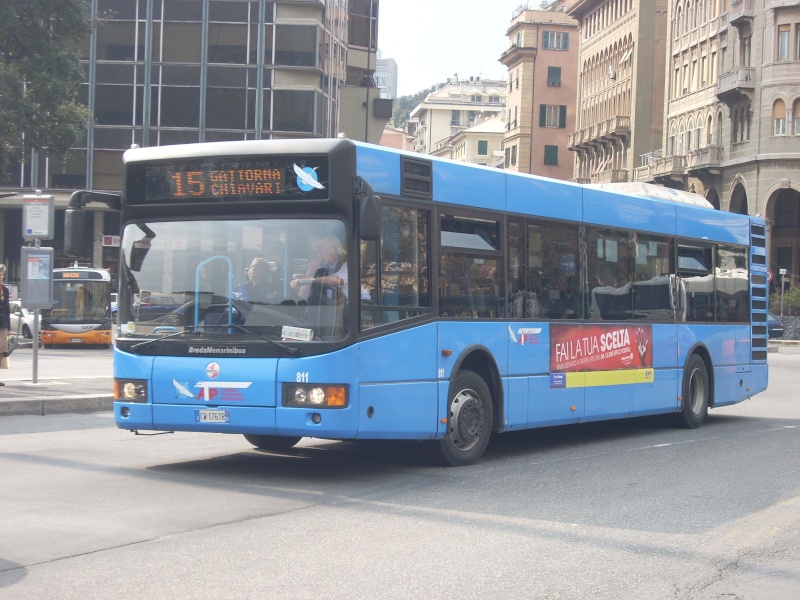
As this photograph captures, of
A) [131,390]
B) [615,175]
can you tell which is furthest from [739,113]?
[131,390]

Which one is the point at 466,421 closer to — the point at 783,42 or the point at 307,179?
the point at 307,179

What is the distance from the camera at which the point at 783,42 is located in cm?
6047

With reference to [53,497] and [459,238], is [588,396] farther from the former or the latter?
[53,497]

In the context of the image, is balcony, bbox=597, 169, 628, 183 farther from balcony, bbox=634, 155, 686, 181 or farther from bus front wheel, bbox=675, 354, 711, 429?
bus front wheel, bbox=675, 354, 711, 429

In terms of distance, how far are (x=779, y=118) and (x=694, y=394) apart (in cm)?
4705

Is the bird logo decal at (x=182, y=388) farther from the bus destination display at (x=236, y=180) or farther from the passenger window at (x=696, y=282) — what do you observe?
the passenger window at (x=696, y=282)

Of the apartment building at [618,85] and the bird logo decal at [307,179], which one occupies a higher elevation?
the apartment building at [618,85]

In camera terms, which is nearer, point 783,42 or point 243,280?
point 243,280

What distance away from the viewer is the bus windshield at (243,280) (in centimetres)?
982

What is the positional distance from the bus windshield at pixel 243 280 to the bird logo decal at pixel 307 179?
28 cm

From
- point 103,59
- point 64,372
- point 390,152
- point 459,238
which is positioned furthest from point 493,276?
point 103,59

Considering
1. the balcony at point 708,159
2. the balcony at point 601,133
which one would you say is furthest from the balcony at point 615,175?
the balcony at point 708,159

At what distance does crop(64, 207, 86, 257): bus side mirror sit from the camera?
10.1 meters

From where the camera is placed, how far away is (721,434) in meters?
15.7
